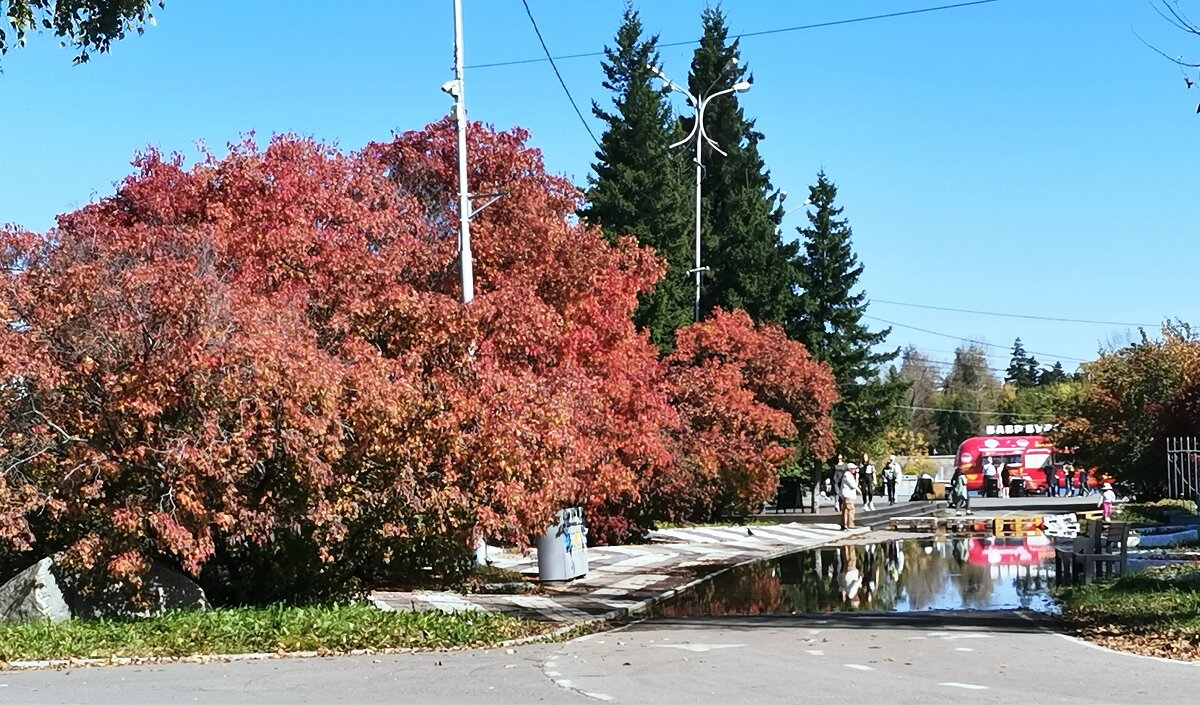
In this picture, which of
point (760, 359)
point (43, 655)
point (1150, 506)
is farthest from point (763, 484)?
point (43, 655)

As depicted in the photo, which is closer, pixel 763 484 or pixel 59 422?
pixel 59 422

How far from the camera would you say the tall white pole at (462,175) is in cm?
1991

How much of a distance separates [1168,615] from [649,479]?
15725 millimetres

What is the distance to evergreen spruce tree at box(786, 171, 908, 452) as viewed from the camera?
5288cm

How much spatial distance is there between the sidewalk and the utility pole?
4511 millimetres

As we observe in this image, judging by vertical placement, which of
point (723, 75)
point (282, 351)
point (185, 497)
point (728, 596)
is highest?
point (723, 75)

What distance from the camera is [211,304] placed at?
1453cm

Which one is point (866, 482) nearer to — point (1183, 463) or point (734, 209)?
point (734, 209)

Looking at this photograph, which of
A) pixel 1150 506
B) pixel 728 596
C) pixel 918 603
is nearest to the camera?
pixel 918 603

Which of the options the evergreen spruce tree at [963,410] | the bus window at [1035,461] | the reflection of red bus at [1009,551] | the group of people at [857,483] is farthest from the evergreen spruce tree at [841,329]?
the evergreen spruce tree at [963,410]

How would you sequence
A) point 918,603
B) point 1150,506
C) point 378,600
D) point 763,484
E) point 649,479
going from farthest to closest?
point 1150,506 < point 763,484 < point 649,479 < point 918,603 < point 378,600

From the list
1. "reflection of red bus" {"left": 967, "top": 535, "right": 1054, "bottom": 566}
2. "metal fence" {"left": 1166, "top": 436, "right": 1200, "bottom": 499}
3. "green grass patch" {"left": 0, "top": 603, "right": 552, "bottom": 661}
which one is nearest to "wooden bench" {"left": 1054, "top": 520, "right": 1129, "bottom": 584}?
"reflection of red bus" {"left": 967, "top": 535, "right": 1054, "bottom": 566}

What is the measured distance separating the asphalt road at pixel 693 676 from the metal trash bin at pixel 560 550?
6365mm

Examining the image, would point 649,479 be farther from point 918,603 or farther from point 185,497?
point 185,497
